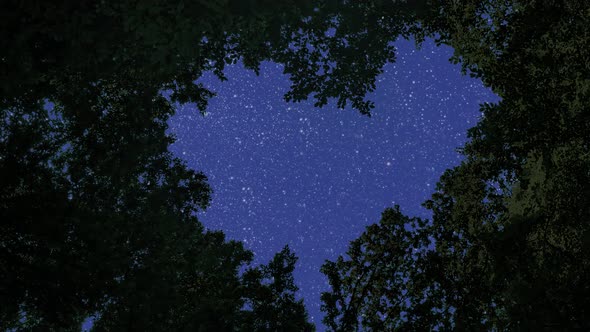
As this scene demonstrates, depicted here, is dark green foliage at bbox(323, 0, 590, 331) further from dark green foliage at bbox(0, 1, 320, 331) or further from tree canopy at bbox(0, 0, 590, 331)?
dark green foliage at bbox(0, 1, 320, 331)

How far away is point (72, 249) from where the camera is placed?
14.6 m

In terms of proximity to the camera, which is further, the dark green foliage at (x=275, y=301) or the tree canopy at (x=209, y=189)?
the dark green foliage at (x=275, y=301)

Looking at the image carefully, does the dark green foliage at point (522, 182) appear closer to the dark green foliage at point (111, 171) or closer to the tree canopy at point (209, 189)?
the tree canopy at point (209, 189)

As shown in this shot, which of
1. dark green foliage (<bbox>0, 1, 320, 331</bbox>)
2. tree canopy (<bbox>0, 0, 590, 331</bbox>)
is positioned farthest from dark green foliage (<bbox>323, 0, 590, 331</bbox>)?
dark green foliage (<bbox>0, 1, 320, 331</bbox>)

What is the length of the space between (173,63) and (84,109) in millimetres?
7109

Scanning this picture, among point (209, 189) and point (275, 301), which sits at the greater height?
point (209, 189)

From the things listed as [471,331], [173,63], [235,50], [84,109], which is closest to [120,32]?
[173,63]

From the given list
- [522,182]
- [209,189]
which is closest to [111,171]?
[209,189]

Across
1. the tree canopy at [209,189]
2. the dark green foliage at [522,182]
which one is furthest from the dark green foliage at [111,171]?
the dark green foliage at [522,182]

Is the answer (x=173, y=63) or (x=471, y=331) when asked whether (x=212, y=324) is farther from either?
(x=173, y=63)

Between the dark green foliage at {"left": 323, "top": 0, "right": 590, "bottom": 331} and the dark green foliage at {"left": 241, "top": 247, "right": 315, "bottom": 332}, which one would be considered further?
the dark green foliage at {"left": 241, "top": 247, "right": 315, "bottom": 332}

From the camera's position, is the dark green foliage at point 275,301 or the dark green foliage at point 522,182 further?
the dark green foliage at point 275,301

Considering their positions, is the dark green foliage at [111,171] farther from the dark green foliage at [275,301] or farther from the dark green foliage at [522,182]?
the dark green foliage at [522,182]

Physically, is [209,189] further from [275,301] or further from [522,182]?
[522,182]
